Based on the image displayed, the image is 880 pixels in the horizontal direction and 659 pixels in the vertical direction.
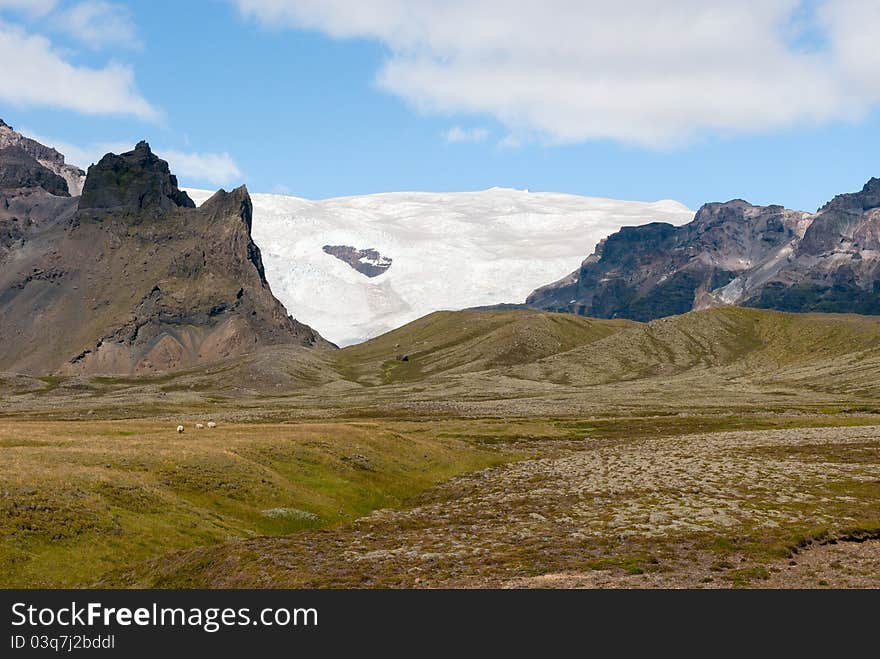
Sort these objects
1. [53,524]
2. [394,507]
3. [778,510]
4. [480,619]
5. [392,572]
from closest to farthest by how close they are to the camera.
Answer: [480,619] < [392,572] < [53,524] < [778,510] < [394,507]

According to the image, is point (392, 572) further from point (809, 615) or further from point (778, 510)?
point (778, 510)

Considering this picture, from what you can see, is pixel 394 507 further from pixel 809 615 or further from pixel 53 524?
pixel 809 615

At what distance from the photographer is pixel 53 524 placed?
48.0 m

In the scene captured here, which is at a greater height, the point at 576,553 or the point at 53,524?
the point at 53,524

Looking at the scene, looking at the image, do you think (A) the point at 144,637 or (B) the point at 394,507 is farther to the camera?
(B) the point at 394,507

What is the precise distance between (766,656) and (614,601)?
19.1 ft

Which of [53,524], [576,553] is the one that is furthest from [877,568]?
[53,524]

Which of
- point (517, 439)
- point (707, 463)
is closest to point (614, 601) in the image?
point (707, 463)

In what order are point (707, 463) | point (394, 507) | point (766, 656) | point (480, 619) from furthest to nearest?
point (707, 463), point (394, 507), point (480, 619), point (766, 656)

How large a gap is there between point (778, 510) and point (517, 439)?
3058 inches

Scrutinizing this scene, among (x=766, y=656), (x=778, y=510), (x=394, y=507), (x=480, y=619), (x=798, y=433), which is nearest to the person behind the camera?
(x=766, y=656)

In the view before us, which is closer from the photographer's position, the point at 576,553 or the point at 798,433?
the point at 576,553

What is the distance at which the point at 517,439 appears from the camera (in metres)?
139

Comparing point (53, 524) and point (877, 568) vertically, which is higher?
point (53, 524)
